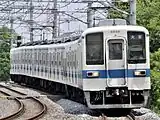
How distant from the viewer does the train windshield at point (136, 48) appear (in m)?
13.7

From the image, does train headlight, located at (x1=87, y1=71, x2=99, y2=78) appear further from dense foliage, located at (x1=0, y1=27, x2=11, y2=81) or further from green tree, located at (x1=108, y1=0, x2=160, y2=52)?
dense foliage, located at (x1=0, y1=27, x2=11, y2=81)

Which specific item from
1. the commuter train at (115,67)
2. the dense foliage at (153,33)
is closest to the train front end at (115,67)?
the commuter train at (115,67)

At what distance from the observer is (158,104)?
16.5 meters

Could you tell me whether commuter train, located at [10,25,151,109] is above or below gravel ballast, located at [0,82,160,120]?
above

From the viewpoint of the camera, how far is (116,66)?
537 inches

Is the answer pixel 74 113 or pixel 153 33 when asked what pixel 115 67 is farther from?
pixel 153 33

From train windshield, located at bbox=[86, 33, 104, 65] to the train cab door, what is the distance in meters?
0.21

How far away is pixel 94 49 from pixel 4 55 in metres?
35.2

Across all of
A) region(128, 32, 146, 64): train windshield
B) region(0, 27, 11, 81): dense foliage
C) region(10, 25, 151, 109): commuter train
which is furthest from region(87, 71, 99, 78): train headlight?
region(0, 27, 11, 81): dense foliage

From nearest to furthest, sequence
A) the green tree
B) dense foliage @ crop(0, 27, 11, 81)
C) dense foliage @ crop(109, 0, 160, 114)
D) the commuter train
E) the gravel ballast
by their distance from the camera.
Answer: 1. the gravel ballast
2. the commuter train
3. dense foliage @ crop(109, 0, 160, 114)
4. the green tree
5. dense foliage @ crop(0, 27, 11, 81)

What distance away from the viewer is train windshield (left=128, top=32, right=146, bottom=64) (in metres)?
13.7

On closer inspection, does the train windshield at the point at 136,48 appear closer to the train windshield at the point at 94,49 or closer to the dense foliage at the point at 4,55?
the train windshield at the point at 94,49

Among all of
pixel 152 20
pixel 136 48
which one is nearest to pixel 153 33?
pixel 152 20

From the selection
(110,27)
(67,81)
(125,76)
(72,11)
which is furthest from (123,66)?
(72,11)
